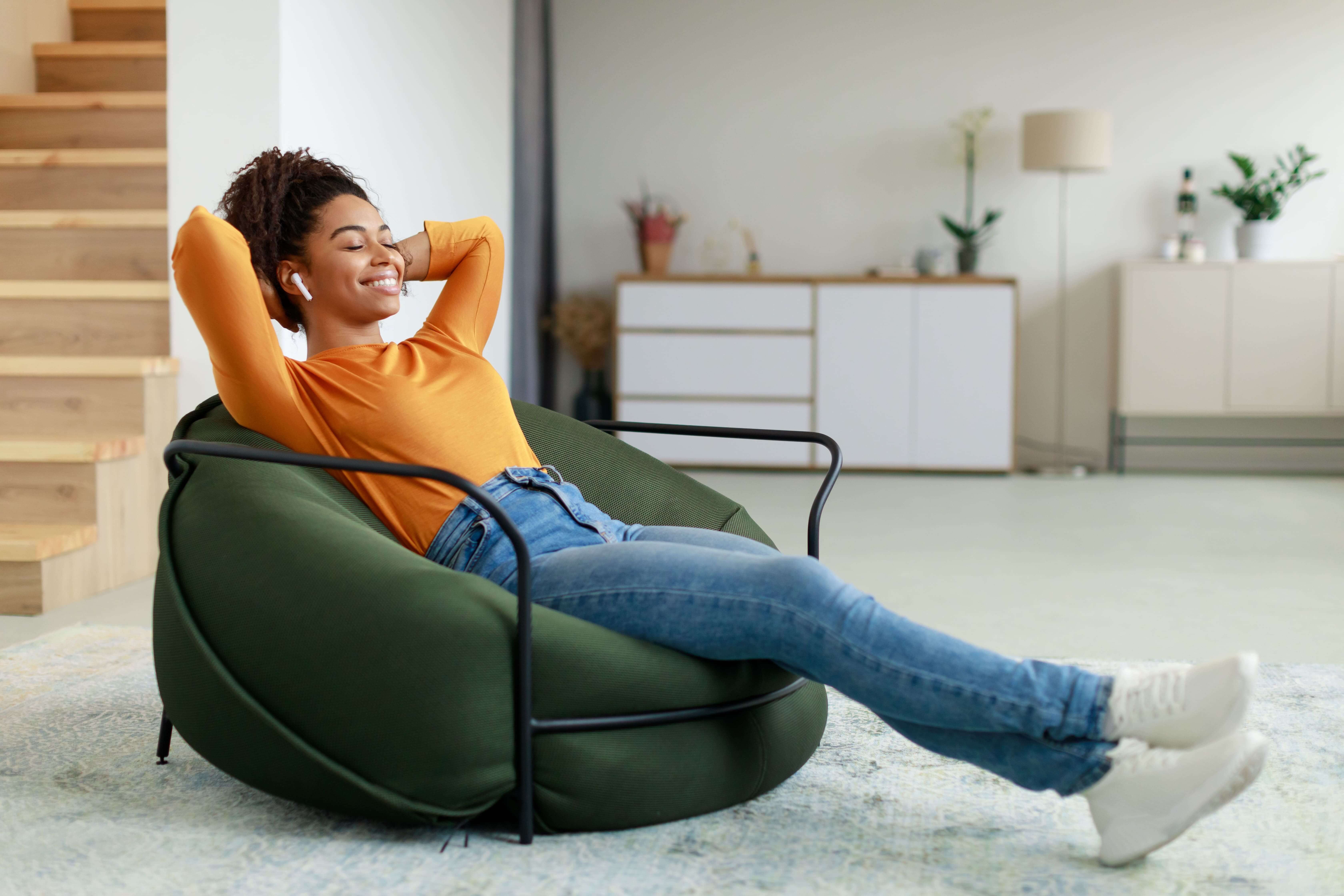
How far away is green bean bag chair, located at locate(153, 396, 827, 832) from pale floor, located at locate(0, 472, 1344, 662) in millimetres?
1235

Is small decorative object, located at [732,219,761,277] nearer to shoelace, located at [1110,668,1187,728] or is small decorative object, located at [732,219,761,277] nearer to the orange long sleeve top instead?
the orange long sleeve top

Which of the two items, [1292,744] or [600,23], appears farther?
[600,23]

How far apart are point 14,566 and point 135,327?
924 mm

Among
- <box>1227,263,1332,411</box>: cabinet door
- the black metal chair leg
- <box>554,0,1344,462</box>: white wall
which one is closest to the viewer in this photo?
the black metal chair leg

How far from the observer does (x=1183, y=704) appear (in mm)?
1309

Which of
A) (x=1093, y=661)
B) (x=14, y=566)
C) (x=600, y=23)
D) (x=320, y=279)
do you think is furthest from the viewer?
(x=600, y=23)

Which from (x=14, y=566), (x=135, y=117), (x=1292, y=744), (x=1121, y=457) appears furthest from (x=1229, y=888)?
(x=1121, y=457)

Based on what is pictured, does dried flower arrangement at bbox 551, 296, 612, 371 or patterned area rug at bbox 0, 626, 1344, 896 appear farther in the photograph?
dried flower arrangement at bbox 551, 296, 612, 371

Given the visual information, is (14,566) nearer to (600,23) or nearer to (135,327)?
→ (135,327)

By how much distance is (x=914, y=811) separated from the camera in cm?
162

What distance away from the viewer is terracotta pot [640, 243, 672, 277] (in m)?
6.39

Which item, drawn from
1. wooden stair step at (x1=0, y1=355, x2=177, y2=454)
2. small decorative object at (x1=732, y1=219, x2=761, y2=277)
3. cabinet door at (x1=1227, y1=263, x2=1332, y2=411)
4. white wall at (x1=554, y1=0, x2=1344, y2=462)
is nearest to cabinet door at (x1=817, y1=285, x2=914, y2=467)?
small decorative object at (x1=732, y1=219, x2=761, y2=277)

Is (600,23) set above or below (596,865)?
above

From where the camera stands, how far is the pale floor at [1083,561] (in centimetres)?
274
